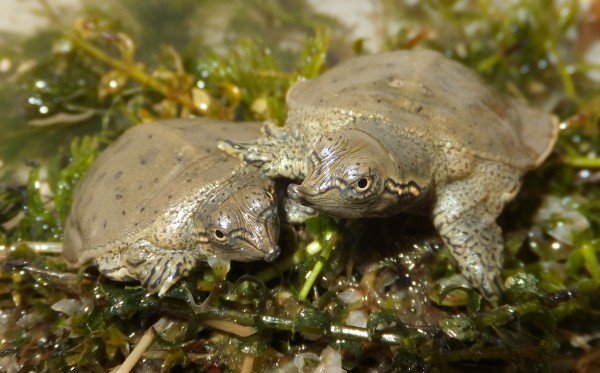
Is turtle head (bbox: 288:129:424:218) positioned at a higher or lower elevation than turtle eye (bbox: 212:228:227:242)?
higher

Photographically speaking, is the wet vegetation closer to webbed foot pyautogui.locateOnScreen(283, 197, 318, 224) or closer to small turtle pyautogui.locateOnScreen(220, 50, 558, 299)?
webbed foot pyautogui.locateOnScreen(283, 197, 318, 224)

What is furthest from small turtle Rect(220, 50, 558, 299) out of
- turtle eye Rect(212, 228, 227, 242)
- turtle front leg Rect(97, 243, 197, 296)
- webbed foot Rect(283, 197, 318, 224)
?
turtle front leg Rect(97, 243, 197, 296)

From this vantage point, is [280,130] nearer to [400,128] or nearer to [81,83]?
[400,128]

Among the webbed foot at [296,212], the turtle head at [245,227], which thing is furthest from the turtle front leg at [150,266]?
the webbed foot at [296,212]

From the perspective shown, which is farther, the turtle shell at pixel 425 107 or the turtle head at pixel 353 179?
the turtle shell at pixel 425 107

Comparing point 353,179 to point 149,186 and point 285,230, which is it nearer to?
point 285,230

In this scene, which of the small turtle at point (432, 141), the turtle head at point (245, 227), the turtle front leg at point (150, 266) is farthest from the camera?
the small turtle at point (432, 141)

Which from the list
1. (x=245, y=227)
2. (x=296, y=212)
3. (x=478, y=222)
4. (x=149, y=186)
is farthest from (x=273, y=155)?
(x=478, y=222)

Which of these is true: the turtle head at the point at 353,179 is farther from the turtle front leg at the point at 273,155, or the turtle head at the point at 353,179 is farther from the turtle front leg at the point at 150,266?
the turtle front leg at the point at 150,266

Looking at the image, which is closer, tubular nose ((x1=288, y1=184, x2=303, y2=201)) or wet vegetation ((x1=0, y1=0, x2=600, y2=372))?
tubular nose ((x1=288, y1=184, x2=303, y2=201))
